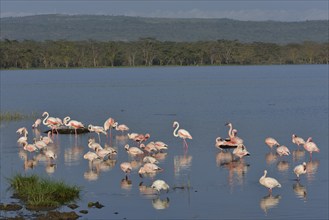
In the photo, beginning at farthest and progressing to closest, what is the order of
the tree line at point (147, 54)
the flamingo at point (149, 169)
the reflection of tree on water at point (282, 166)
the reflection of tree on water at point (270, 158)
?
the tree line at point (147, 54) < the reflection of tree on water at point (270, 158) < the reflection of tree on water at point (282, 166) < the flamingo at point (149, 169)

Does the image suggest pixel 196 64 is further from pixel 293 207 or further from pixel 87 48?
pixel 293 207

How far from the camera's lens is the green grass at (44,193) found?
15.2 meters

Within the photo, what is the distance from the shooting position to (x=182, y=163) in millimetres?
20953

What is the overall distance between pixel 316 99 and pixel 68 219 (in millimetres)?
33078

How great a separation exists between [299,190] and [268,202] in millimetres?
1334

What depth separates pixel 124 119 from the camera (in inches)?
1350

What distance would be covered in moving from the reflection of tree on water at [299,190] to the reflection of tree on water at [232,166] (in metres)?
1.25

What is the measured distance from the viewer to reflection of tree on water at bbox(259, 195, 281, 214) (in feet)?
51.0

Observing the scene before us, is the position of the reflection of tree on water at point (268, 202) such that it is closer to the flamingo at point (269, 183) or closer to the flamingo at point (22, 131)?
the flamingo at point (269, 183)

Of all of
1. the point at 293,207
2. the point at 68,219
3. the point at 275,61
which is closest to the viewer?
the point at 68,219

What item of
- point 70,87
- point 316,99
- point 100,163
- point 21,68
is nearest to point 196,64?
point 21,68

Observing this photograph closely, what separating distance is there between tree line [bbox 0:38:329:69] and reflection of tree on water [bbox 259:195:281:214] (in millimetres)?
91352

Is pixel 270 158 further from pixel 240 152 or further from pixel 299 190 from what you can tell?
pixel 299 190

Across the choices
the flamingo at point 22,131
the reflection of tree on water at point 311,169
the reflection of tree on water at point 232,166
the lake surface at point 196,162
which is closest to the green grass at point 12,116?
the lake surface at point 196,162
